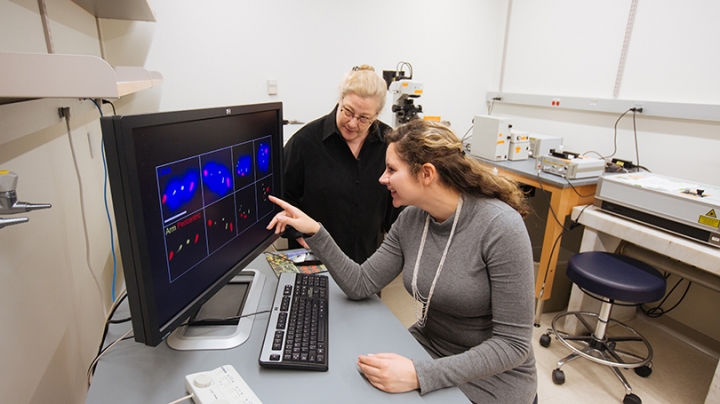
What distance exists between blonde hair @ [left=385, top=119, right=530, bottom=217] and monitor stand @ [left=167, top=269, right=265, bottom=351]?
56 centimetres

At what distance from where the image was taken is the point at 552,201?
7.29 feet

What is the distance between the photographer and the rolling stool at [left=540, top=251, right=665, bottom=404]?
1748mm

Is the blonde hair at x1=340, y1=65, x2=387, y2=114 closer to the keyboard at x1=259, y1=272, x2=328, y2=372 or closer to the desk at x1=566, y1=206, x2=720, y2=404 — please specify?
the keyboard at x1=259, y1=272, x2=328, y2=372

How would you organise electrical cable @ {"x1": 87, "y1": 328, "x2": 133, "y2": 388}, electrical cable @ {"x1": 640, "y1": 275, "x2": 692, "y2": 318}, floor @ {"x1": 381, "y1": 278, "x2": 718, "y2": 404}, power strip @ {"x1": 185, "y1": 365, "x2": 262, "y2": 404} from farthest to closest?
electrical cable @ {"x1": 640, "y1": 275, "x2": 692, "y2": 318}
floor @ {"x1": 381, "y1": 278, "x2": 718, "y2": 404}
electrical cable @ {"x1": 87, "y1": 328, "x2": 133, "y2": 388}
power strip @ {"x1": 185, "y1": 365, "x2": 262, "y2": 404}

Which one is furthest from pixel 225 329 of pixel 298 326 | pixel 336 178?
pixel 336 178

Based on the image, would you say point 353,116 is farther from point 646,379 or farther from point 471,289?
point 646,379

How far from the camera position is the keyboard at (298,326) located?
816 millimetres

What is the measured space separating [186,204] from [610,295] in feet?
5.95

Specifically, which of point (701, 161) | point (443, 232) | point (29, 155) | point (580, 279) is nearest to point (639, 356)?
point (580, 279)

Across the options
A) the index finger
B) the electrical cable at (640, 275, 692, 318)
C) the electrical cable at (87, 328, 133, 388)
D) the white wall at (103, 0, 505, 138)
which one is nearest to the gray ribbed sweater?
the index finger

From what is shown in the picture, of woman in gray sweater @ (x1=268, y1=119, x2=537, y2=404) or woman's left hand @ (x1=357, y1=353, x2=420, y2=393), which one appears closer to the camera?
woman's left hand @ (x1=357, y1=353, x2=420, y2=393)

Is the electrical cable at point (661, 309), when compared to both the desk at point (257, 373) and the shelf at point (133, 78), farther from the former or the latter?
the shelf at point (133, 78)

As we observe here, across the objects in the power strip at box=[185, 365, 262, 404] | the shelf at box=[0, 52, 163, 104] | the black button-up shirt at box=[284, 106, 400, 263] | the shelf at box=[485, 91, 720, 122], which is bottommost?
the power strip at box=[185, 365, 262, 404]

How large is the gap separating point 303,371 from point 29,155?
32.3 inches
